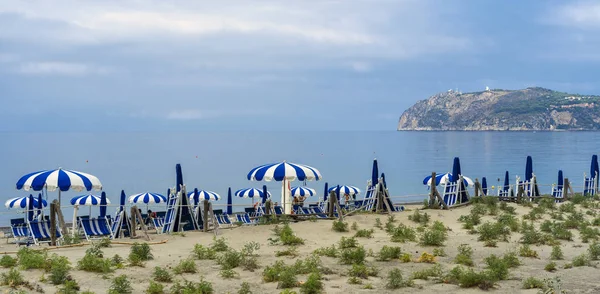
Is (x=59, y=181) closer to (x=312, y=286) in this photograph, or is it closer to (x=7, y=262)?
(x=7, y=262)

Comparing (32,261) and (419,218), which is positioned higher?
(32,261)

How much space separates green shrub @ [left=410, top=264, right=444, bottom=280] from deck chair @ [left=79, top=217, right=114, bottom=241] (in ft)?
30.5

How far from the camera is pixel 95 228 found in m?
17.5

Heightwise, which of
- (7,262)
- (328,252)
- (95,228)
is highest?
(7,262)

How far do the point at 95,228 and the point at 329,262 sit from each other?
27.1 ft

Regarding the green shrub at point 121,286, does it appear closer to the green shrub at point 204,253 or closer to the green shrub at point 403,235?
the green shrub at point 204,253

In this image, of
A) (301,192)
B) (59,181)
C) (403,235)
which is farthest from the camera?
(301,192)

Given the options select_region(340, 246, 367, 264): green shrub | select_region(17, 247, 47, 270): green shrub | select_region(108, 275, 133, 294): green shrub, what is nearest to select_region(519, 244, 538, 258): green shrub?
select_region(340, 246, 367, 264): green shrub

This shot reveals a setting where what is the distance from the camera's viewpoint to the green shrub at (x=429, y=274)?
1034cm

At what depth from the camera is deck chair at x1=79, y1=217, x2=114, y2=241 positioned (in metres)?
17.2

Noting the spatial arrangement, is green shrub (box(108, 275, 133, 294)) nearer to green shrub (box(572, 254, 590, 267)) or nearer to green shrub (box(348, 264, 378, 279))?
green shrub (box(348, 264, 378, 279))

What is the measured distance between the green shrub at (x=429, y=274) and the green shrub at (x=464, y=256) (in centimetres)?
105

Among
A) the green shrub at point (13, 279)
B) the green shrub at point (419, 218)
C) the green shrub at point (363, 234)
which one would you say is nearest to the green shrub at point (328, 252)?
the green shrub at point (363, 234)

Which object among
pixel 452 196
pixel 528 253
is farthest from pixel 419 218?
pixel 528 253
